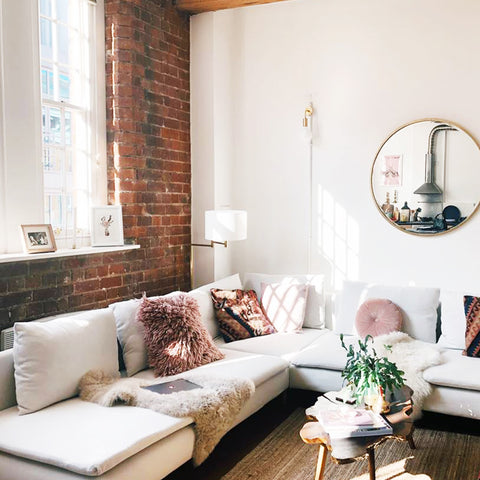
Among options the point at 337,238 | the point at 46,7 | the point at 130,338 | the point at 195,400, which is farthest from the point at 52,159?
the point at 337,238

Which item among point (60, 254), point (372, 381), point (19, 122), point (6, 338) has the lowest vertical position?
point (372, 381)

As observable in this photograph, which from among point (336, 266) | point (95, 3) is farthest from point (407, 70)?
point (95, 3)

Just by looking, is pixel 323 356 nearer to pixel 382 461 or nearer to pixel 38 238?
pixel 382 461

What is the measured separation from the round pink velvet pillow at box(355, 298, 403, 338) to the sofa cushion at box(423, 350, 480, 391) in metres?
0.49

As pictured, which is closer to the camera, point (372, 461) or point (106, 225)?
point (372, 461)

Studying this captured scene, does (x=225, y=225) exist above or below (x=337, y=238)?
above

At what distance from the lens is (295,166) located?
207 inches

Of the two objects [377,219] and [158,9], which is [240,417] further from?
[158,9]

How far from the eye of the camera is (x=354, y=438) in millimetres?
2652

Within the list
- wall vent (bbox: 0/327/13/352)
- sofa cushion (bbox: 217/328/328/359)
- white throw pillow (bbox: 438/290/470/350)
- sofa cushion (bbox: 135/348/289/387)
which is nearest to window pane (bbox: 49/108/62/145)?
wall vent (bbox: 0/327/13/352)

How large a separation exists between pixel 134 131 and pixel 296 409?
2420 mm

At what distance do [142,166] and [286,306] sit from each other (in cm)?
160

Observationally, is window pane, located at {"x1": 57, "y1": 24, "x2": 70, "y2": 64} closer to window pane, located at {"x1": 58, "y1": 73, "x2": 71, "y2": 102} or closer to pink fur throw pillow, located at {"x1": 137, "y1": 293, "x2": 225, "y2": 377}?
window pane, located at {"x1": 58, "y1": 73, "x2": 71, "y2": 102}

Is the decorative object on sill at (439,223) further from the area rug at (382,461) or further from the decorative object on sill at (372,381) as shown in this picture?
the decorative object on sill at (372,381)
